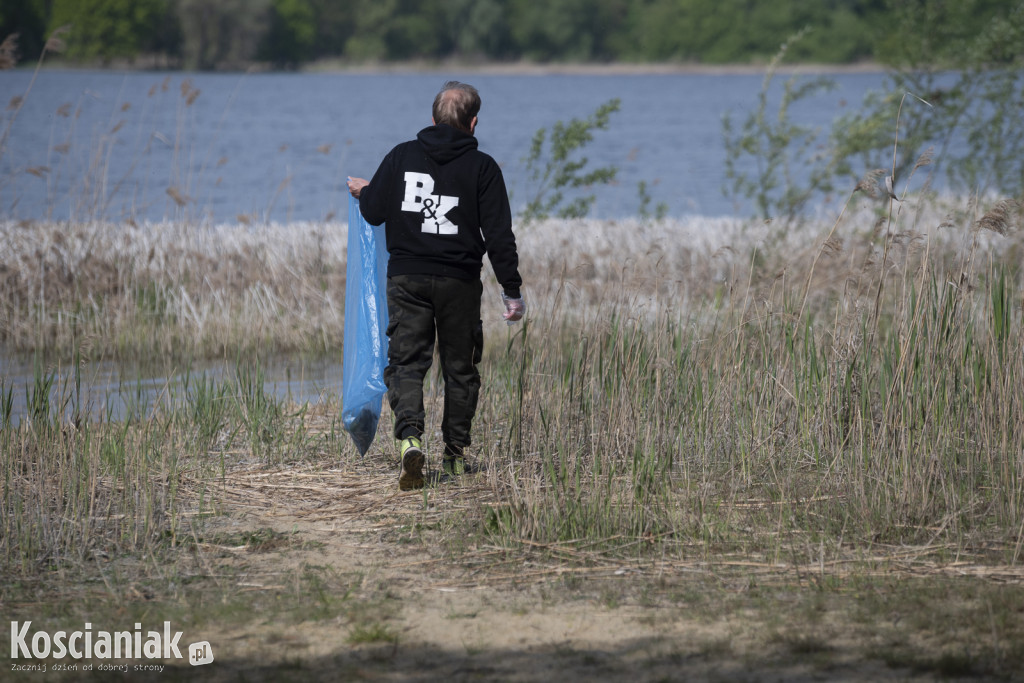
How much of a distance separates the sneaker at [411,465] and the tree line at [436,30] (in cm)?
5398

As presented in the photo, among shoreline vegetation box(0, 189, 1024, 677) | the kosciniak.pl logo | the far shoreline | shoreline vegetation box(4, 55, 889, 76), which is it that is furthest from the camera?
the far shoreline

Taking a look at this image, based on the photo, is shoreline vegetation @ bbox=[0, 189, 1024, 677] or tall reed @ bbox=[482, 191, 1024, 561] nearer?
shoreline vegetation @ bbox=[0, 189, 1024, 677]

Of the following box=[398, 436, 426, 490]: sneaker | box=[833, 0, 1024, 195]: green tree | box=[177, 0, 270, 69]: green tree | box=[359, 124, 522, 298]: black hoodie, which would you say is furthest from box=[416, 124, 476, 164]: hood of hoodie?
box=[177, 0, 270, 69]: green tree

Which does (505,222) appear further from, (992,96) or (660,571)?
(992,96)

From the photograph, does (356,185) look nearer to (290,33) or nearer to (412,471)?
(412,471)

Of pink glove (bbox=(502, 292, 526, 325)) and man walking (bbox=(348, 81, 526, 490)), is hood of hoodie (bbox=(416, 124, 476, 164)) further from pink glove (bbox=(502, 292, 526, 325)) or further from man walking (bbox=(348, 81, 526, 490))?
pink glove (bbox=(502, 292, 526, 325))

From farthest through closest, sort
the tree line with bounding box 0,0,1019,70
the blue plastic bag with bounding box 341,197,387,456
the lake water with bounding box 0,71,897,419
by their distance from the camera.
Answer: the tree line with bounding box 0,0,1019,70
the lake water with bounding box 0,71,897,419
the blue plastic bag with bounding box 341,197,387,456

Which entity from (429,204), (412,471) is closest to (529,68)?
(429,204)

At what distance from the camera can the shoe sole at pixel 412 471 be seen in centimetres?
519

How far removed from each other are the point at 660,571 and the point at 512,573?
1.92 ft

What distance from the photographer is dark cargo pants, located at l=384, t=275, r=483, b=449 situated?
529cm

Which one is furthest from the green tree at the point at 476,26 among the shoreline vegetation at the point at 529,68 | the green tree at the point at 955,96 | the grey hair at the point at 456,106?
the grey hair at the point at 456,106

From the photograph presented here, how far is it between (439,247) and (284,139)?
2935 centimetres

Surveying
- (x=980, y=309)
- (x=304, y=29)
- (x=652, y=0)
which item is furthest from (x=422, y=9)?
(x=980, y=309)
